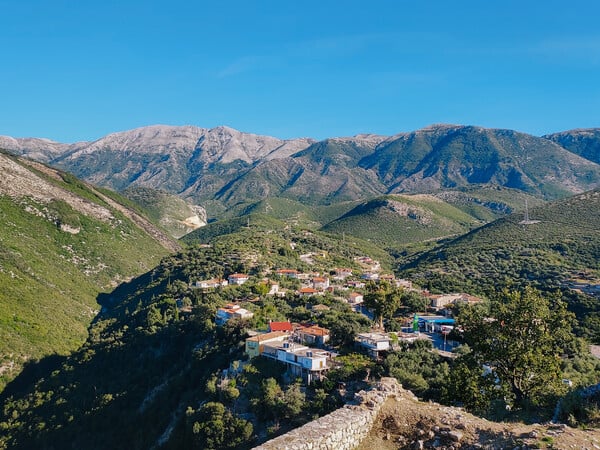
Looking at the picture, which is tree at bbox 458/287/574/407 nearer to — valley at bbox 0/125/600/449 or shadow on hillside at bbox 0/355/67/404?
valley at bbox 0/125/600/449

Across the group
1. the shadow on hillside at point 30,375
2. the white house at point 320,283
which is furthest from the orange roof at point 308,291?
the shadow on hillside at point 30,375

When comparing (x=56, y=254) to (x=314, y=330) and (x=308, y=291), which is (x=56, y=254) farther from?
(x=314, y=330)

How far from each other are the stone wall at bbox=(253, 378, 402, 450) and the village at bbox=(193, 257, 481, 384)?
12.8 meters

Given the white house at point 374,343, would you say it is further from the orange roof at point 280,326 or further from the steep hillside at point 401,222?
the steep hillside at point 401,222

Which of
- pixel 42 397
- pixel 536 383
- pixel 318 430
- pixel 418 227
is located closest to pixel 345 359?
pixel 536 383

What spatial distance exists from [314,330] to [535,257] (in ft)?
209

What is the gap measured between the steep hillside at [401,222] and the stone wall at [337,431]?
Answer: 128701mm

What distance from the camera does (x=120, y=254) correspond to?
3964 inches

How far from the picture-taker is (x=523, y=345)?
16.7 m

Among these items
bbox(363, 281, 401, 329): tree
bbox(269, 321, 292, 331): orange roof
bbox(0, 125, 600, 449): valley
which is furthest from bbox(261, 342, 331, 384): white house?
bbox(363, 281, 401, 329): tree

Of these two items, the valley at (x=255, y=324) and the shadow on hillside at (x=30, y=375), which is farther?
the shadow on hillside at (x=30, y=375)

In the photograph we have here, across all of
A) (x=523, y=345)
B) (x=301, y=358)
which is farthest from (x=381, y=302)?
(x=523, y=345)

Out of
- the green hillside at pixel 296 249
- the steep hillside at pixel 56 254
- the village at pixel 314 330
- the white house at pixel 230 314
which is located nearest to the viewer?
the village at pixel 314 330

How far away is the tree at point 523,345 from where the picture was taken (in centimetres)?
1653
